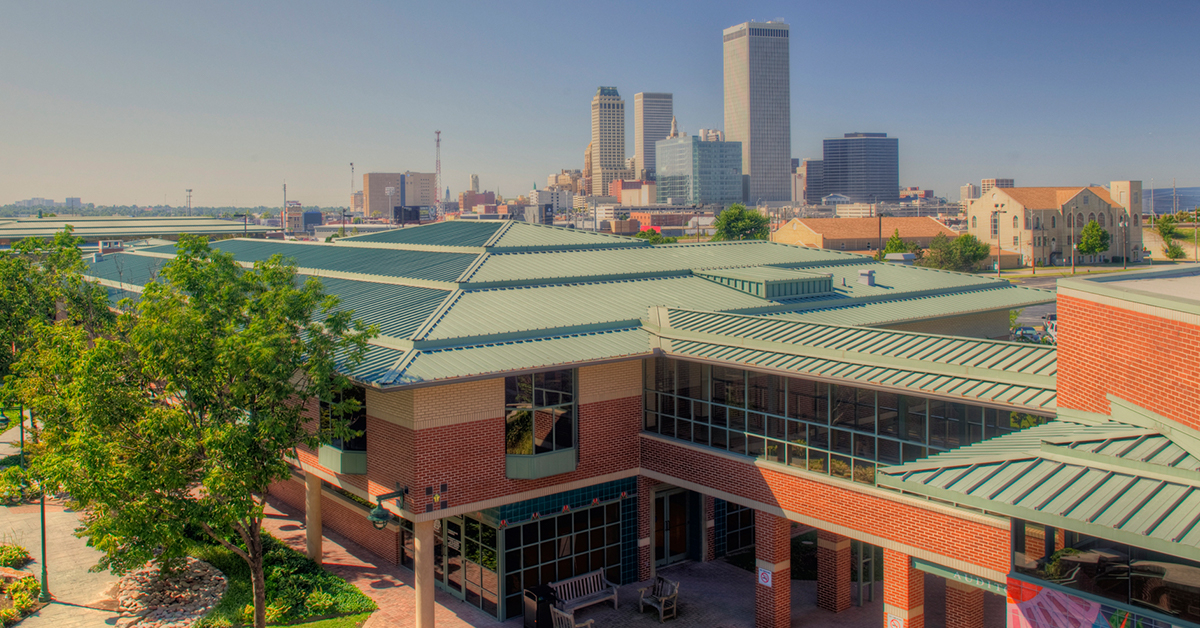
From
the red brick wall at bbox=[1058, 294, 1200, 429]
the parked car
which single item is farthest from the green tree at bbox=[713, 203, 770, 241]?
the red brick wall at bbox=[1058, 294, 1200, 429]

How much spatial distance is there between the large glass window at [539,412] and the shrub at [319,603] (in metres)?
6.59

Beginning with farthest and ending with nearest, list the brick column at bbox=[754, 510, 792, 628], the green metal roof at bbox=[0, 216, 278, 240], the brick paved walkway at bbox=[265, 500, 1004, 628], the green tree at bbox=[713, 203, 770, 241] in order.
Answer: the green tree at bbox=[713, 203, 770, 241], the green metal roof at bbox=[0, 216, 278, 240], the brick paved walkway at bbox=[265, 500, 1004, 628], the brick column at bbox=[754, 510, 792, 628]

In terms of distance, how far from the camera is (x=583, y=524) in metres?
22.9

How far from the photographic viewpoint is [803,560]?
25.7 metres

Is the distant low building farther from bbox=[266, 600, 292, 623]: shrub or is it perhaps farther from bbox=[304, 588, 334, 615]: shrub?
bbox=[266, 600, 292, 623]: shrub

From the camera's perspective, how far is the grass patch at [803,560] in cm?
2408

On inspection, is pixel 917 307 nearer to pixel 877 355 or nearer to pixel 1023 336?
pixel 877 355

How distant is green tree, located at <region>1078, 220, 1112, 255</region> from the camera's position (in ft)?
368

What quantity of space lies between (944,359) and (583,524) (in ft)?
32.7

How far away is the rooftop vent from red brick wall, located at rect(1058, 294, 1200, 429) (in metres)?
13.9

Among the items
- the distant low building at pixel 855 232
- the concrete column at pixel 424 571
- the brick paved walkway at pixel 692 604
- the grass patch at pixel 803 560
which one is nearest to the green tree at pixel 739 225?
the distant low building at pixel 855 232

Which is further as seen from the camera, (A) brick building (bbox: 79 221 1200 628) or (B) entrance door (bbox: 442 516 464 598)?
(B) entrance door (bbox: 442 516 464 598)

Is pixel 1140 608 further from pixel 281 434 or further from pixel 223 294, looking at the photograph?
pixel 223 294

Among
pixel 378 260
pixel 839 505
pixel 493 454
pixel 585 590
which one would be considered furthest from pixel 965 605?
pixel 378 260
